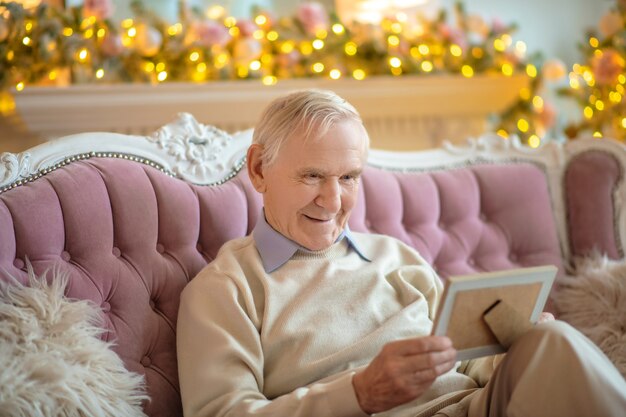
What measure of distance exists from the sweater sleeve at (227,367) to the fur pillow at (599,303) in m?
0.87

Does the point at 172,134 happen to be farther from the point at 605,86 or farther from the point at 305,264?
the point at 605,86

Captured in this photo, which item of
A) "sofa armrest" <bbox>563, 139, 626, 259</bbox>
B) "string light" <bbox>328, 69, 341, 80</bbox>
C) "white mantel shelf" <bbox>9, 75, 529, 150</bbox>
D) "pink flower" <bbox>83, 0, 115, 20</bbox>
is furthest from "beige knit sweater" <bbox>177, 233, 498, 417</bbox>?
"string light" <bbox>328, 69, 341, 80</bbox>

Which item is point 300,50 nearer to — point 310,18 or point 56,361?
point 310,18

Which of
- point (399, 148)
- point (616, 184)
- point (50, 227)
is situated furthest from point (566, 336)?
point (399, 148)

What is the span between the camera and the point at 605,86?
3.76 meters

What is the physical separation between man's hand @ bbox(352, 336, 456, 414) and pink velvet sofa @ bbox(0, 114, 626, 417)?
541 millimetres

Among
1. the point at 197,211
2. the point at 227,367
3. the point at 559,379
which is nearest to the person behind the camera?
the point at 559,379

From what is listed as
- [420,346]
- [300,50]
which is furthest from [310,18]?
[420,346]

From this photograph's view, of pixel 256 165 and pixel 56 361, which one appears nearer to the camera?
pixel 56 361

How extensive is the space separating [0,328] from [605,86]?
10.4 feet

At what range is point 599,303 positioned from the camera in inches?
84.4

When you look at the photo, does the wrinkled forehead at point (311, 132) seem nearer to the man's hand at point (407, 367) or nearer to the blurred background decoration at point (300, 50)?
the man's hand at point (407, 367)

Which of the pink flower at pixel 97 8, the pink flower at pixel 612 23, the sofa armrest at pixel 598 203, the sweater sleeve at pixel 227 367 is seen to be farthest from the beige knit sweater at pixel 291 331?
the pink flower at pixel 612 23

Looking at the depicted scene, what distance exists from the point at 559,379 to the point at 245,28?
6.83 ft
